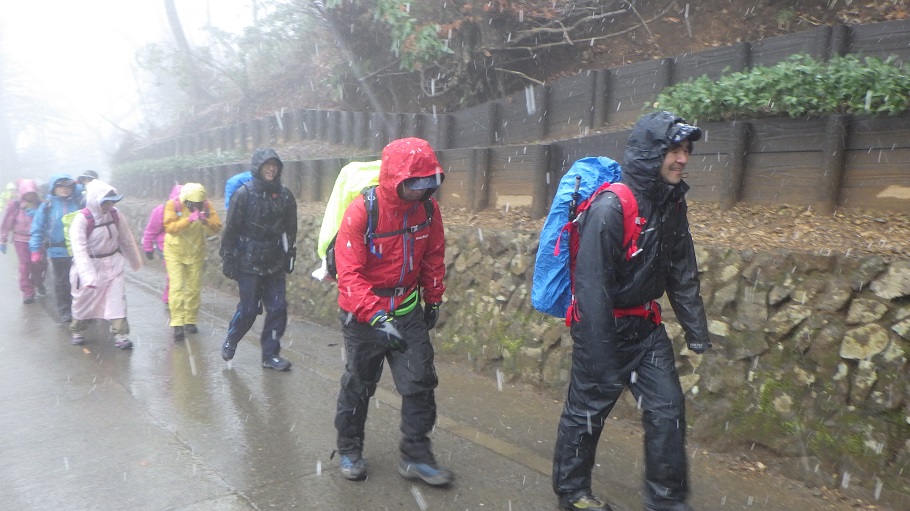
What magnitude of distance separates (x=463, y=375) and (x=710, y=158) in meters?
2.93

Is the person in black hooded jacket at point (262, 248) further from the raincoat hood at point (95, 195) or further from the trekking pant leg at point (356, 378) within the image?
the trekking pant leg at point (356, 378)

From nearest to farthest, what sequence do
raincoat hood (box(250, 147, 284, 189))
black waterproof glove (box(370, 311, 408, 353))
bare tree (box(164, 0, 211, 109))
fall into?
black waterproof glove (box(370, 311, 408, 353)), raincoat hood (box(250, 147, 284, 189)), bare tree (box(164, 0, 211, 109))

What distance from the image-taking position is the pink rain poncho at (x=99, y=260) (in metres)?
7.48

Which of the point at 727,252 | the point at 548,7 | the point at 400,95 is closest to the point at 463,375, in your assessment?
the point at 727,252

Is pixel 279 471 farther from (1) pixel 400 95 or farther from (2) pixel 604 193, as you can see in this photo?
(1) pixel 400 95

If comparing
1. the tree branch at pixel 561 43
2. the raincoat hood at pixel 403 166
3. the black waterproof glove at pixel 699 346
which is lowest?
the black waterproof glove at pixel 699 346

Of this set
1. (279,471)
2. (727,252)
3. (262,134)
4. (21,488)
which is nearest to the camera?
(21,488)

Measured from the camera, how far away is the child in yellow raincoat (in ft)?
26.4

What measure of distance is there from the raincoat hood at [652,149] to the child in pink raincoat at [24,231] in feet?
35.5

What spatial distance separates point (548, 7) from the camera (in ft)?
33.9

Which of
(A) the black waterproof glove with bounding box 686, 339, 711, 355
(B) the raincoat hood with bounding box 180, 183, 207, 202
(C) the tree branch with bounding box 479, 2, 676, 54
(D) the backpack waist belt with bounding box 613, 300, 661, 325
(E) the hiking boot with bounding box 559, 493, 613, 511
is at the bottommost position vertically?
(E) the hiking boot with bounding box 559, 493, 613, 511

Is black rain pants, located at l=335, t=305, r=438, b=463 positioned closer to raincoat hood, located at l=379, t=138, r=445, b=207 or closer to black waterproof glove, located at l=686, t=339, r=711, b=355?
raincoat hood, located at l=379, t=138, r=445, b=207

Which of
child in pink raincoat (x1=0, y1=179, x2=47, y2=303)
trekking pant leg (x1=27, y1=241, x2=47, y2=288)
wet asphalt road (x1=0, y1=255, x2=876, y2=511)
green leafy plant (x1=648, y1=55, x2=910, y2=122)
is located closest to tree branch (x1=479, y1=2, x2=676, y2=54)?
green leafy plant (x1=648, y1=55, x2=910, y2=122)

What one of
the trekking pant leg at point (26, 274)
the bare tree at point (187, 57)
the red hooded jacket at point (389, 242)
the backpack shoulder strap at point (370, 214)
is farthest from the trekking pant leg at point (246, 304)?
the bare tree at point (187, 57)
